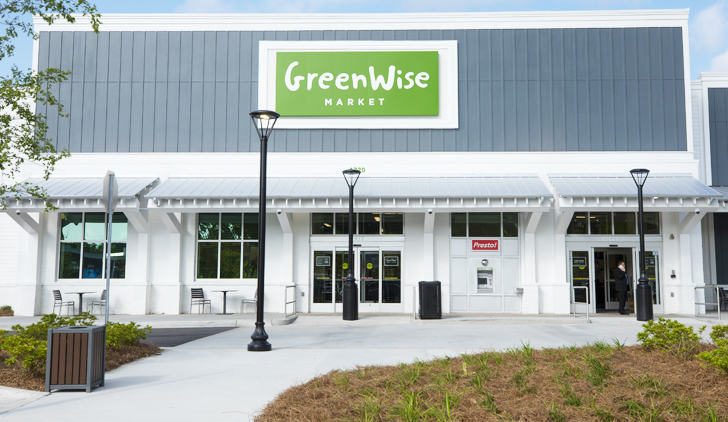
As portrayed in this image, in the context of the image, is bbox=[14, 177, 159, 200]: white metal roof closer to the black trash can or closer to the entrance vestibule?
the black trash can

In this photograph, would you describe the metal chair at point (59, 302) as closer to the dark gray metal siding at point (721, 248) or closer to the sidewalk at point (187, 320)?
the sidewalk at point (187, 320)

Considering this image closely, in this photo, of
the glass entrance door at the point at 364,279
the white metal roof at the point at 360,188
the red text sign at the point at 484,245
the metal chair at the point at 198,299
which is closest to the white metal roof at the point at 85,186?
the white metal roof at the point at 360,188

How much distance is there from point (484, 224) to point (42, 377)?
15.3 m

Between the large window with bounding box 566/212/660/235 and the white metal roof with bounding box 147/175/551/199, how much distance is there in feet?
7.16

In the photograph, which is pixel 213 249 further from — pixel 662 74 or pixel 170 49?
pixel 662 74

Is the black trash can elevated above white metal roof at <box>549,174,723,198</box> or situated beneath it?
situated beneath

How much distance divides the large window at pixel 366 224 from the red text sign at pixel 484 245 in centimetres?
260

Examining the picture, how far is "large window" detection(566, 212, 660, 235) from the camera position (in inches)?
803

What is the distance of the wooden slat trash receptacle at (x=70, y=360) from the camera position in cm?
740

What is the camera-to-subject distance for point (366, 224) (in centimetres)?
2062

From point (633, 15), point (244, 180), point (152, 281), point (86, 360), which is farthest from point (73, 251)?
point (633, 15)

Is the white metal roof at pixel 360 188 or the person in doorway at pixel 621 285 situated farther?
the person in doorway at pixel 621 285

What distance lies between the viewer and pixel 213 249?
2072cm

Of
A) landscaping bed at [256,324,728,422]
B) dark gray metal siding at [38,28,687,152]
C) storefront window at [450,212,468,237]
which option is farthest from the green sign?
landscaping bed at [256,324,728,422]
